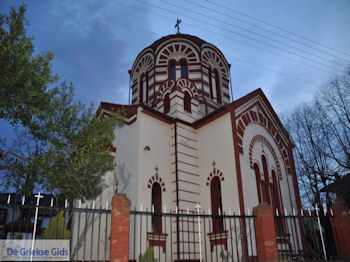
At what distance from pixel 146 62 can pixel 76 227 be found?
40.8 ft

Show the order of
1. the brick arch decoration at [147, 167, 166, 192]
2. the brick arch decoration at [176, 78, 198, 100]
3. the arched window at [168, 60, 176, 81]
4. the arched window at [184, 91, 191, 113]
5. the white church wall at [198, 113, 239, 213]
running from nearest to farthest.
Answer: the white church wall at [198, 113, 239, 213]
the brick arch decoration at [147, 167, 166, 192]
the arched window at [184, 91, 191, 113]
the brick arch decoration at [176, 78, 198, 100]
the arched window at [168, 60, 176, 81]

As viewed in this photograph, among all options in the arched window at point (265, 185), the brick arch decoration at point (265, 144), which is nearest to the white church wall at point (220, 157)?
the brick arch decoration at point (265, 144)

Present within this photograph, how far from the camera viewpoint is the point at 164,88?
1823cm

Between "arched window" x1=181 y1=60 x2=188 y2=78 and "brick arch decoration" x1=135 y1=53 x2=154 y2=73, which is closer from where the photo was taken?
"arched window" x1=181 y1=60 x2=188 y2=78

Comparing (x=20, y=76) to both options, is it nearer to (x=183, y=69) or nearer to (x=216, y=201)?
(x=216, y=201)

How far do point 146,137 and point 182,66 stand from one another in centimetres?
844

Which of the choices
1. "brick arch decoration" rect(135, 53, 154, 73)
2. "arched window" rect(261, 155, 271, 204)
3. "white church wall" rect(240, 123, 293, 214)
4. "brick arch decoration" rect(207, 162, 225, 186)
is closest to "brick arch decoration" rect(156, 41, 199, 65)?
"brick arch decoration" rect(135, 53, 154, 73)

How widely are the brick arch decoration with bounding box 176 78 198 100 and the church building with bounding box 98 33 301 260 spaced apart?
0.06 meters

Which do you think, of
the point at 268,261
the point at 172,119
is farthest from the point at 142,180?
the point at 268,261

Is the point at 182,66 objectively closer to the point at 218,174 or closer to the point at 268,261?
the point at 218,174

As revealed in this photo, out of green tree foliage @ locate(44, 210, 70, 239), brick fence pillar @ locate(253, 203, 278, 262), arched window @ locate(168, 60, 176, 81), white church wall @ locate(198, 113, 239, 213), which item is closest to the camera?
brick fence pillar @ locate(253, 203, 278, 262)

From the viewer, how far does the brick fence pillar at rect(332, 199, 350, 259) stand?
9.67m

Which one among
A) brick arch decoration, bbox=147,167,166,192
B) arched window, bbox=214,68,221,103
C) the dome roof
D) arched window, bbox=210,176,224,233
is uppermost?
the dome roof

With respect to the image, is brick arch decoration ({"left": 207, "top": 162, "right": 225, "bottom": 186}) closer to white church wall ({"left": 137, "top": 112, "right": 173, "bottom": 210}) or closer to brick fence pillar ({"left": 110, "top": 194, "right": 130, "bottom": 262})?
white church wall ({"left": 137, "top": 112, "right": 173, "bottom": 210})
